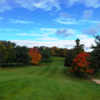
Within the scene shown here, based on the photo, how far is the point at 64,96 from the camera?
883 centimetres

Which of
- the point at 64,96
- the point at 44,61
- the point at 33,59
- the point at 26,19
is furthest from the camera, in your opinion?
the point at 44,61

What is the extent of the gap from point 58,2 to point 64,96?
34.5ft

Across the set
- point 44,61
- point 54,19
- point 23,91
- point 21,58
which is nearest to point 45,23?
point 54,19

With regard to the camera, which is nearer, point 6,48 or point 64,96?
point 64,96

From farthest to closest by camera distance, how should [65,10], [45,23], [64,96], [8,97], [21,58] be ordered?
[21,58] → [45,23] → [65,10] → [64,96] → [8,97]

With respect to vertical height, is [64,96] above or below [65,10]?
below

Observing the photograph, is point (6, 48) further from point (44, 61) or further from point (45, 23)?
point (45, 23)

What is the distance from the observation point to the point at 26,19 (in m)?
18.2

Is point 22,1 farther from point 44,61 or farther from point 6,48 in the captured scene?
point 44,61

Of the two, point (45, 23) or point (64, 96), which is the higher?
point (45, 23)

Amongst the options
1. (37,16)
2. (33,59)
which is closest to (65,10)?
(37,16)

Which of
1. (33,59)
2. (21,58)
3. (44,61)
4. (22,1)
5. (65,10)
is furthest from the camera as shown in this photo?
(44,61)

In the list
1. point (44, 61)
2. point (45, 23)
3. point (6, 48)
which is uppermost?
point (45, 23)

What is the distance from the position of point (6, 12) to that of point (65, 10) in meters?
9.15
